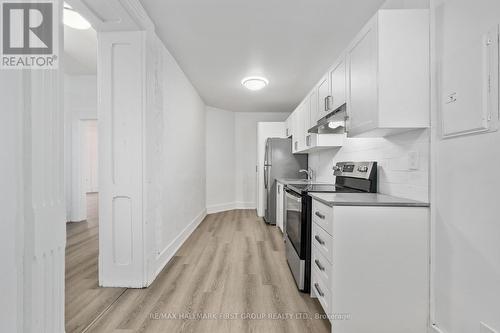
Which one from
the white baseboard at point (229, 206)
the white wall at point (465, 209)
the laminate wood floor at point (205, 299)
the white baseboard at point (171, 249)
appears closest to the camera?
the white wall at point (465, 209)

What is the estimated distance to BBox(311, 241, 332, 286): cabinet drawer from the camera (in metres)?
1.60

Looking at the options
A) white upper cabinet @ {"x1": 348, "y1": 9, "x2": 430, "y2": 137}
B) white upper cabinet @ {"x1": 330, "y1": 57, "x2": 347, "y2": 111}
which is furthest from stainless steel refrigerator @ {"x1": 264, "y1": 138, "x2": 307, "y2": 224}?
white upper cabinet @ {"x1": 348, "y1": 9, "x2": 430, "y2": 137}

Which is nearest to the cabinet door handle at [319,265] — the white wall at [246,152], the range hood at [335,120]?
the range hood at [335,120]

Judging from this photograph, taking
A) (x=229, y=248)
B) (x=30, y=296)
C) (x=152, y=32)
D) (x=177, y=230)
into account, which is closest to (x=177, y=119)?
(x=152, y=32)

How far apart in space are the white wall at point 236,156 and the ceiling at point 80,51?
270 centimetres

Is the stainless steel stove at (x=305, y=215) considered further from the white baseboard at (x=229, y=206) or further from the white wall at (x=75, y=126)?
the white wall at (x=75, y=126)

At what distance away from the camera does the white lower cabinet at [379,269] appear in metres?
1.46

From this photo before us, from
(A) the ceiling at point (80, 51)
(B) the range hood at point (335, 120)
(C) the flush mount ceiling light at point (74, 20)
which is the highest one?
(A) the ceiling at point (80, 51)

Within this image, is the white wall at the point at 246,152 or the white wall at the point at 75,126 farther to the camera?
the white wall at the point at 246,152

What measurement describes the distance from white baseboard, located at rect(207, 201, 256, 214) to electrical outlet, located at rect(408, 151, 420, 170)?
14.7ft

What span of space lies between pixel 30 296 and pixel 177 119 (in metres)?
2.76

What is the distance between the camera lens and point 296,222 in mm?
2330

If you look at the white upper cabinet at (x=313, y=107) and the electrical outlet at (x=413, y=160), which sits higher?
the white upper cabinet at (x=313, y=107)

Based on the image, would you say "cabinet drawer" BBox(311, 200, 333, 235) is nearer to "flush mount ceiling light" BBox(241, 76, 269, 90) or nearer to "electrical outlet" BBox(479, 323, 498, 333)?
"electrical outlet" BBox(479, 323, 498, 333)
